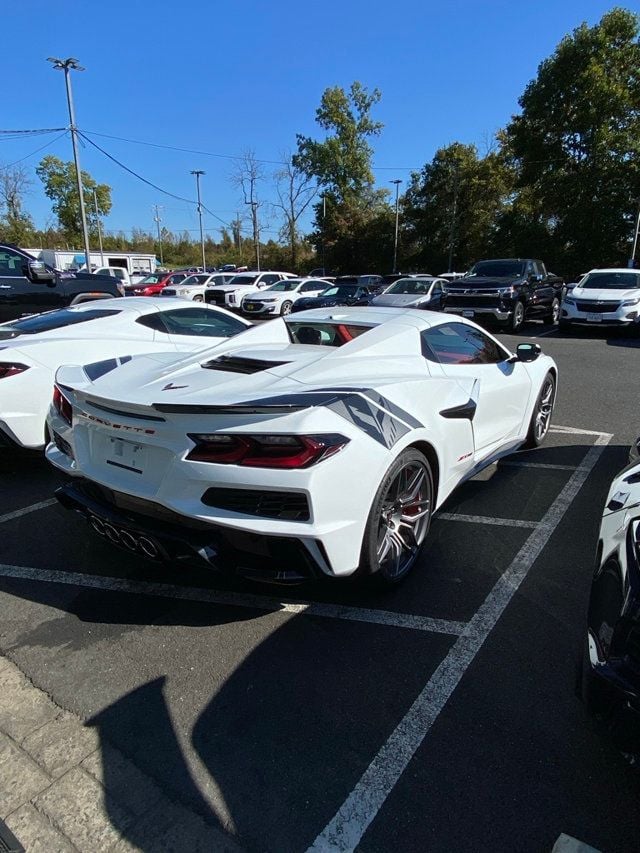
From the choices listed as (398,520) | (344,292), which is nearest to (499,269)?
(344,292)

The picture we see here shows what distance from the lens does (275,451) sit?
2283 millimetres

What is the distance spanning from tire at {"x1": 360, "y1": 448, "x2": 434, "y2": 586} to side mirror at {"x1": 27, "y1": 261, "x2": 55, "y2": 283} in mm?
7329

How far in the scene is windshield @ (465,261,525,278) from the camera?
15102 millimetres

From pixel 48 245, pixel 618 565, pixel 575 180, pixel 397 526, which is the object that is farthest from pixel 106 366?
pixel 48 245

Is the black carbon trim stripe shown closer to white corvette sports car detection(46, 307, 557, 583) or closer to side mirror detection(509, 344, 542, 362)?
white corvette sports car detection(46, 307, 557, 583)

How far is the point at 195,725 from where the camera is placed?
2.09m

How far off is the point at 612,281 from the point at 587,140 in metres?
20.6

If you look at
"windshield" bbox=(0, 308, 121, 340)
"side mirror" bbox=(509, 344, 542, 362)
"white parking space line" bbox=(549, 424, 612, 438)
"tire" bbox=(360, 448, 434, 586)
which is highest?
"windshield" bbox=(0, 308, 121, 340)

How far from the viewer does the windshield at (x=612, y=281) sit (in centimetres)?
1434

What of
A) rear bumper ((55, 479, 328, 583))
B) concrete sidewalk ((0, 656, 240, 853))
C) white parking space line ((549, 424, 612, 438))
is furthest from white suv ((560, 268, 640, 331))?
concrete sidewalk ((0, 656, 240, 853))

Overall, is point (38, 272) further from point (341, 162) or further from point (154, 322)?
point (341, 162)

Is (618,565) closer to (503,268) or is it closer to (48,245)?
(503,268)

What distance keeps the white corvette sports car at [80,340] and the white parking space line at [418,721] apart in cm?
260

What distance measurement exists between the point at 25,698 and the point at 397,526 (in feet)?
6.12
